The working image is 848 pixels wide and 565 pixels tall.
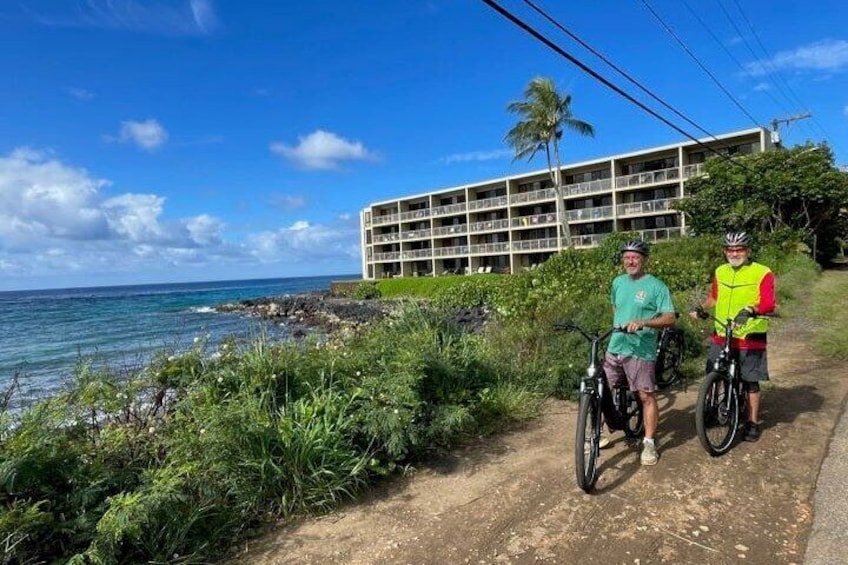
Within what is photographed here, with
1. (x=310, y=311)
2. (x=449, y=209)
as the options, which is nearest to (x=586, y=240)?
(x=449, y=209)

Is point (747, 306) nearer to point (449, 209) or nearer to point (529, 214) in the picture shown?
point (529, 214)

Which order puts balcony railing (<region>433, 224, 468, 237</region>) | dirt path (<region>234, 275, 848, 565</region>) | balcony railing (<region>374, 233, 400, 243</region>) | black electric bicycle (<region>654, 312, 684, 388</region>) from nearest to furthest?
dirt path (<region>234, 275, 848, 565</region>) → black electric bicycle (<region>654, 312, 684, 388</region>) → balcony railing (<region>433, 224, 468, 237</region>) → balcony railing (<region>374, 233, 400, 243</region>)

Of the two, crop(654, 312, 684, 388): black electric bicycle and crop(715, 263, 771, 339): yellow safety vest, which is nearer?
crop(715, 263, 771, 339): yellow safety vest

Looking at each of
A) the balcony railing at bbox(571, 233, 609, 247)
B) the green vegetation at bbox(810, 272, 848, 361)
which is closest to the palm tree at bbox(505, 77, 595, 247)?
the balcony railing at bbox(571, 233, 609, 247)

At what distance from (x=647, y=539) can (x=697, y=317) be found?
2.33 meters

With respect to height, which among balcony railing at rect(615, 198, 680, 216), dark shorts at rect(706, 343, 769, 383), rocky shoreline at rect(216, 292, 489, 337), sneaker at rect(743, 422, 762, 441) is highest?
balcony railing at rect(615, 198, 680, 216)

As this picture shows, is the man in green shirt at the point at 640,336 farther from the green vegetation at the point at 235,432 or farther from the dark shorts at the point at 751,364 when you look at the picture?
the green vegetation at the point at 235,432

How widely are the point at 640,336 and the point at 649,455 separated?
37.9 inches

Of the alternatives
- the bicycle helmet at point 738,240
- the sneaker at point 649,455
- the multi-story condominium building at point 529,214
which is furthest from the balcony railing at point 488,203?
the sneaker at point 649,455

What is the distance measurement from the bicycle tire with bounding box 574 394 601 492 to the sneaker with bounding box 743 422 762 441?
1.73 metres

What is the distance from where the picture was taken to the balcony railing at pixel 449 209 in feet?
160

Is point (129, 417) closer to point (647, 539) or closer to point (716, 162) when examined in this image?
point (647, 539)

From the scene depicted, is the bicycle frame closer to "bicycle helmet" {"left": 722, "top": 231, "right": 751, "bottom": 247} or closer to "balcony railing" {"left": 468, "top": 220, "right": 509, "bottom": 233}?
"bicycle helmet" {"left": 722, "top": 231, "right": 751, "bottom": 247}

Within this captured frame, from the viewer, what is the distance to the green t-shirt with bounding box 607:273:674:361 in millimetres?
A: 4152
